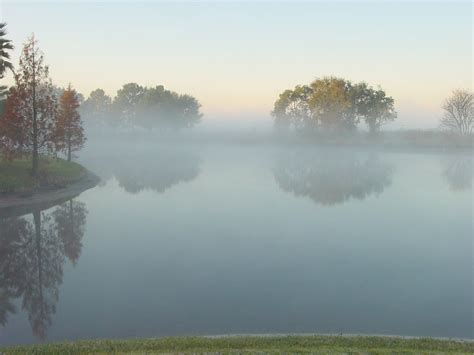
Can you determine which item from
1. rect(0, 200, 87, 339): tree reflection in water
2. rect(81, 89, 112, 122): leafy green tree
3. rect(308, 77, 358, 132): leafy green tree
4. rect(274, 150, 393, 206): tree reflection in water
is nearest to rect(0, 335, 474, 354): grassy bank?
rect(0, 200, 87, 339): tree reflection in water

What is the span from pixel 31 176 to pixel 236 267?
96.0ft

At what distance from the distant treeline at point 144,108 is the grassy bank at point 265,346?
153977 mm

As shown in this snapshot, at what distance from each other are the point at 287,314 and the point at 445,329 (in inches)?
206

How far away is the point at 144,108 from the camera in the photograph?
162 metres

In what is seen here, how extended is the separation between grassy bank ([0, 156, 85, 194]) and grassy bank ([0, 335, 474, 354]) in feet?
95.2

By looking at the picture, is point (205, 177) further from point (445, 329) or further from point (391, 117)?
point (391, 117)

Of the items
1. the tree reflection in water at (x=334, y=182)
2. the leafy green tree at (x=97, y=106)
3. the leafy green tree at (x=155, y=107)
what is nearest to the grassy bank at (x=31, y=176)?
the tree reflection in water at (x=334, y=182)

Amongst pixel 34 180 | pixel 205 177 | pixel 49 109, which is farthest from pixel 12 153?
pixel 205 177

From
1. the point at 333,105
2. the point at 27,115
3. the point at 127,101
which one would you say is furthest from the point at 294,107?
the point at 27,115

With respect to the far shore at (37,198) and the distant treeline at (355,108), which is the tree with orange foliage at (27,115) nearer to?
the far shore at (37,198)

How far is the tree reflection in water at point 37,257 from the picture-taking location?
48.6ft

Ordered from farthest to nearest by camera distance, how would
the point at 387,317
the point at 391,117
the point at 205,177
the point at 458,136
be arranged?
the point at 391,117 < the point at 458,136 < the point at 205,177 < the point at 387,317

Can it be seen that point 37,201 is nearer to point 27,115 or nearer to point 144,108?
point 27,115

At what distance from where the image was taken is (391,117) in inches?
5074
